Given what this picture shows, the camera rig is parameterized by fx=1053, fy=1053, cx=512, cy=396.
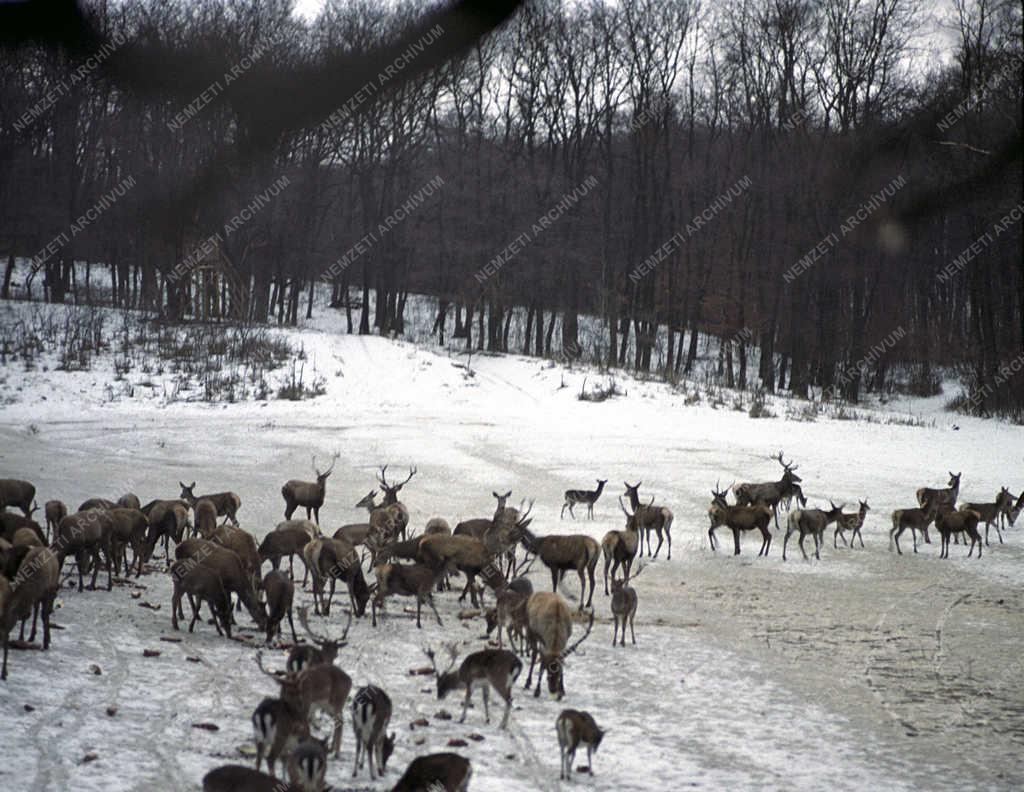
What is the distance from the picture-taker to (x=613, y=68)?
143ft

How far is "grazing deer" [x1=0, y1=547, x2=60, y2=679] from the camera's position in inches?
265

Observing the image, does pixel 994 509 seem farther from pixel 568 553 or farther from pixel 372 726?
pixel 372 726

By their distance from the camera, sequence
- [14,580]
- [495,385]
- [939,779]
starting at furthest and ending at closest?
[495,385]
[14,580]
[939,779]

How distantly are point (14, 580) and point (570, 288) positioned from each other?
36650mm

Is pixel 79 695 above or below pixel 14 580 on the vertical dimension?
below

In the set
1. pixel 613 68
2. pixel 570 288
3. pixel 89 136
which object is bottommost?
pixel 570 288

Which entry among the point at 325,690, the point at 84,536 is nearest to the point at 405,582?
the point at 84,536

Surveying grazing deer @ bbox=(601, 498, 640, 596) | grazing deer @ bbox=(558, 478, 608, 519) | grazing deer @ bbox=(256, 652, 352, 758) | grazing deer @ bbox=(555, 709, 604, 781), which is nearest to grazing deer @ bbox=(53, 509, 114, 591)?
grazing deer @ bbox=(256, 652, 352, 758)

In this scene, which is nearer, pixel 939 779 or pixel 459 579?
pixel 939 779

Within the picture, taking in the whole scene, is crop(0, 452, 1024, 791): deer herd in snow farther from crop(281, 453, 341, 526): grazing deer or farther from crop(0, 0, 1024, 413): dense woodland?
crop(0, 0, 1024, 413): dense woodland

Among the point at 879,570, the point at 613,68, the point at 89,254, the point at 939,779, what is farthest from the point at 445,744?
the point at 89,254

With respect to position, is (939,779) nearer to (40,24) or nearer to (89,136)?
(40,24)

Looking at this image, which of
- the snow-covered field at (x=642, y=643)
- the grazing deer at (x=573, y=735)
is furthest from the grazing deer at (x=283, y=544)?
the grazing deer at (x=573, y=735)

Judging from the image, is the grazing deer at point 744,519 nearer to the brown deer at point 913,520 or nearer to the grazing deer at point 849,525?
the grazing deer at point 849,525
